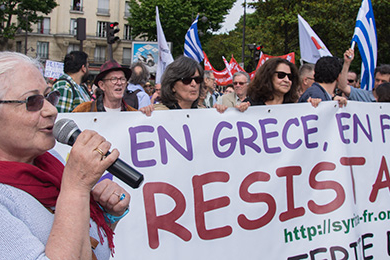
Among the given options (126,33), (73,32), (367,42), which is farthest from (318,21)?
(73,32)

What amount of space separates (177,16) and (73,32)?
17644mm

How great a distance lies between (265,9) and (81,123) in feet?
61.9

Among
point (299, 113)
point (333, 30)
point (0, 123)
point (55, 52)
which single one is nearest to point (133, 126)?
point (299, 113)

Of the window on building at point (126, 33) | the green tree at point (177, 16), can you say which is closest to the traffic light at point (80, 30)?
the green tree at point (177, 16)

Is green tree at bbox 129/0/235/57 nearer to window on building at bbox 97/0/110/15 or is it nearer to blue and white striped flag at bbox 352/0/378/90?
window on building at bbox 97/0/110/15

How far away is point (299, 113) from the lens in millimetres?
3219

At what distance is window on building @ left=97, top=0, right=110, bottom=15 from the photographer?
49688mm

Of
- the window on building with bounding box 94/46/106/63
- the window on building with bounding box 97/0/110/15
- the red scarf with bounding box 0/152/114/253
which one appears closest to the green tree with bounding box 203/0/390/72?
the red scarf with bounding box 0/152/114/253

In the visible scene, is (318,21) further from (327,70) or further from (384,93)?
(327,70)

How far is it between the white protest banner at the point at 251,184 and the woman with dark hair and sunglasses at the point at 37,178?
1.27 meters

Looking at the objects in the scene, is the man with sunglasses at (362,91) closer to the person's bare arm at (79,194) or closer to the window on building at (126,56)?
the person's bare arm at (79,194)

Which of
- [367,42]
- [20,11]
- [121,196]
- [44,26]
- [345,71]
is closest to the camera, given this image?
[121,196]

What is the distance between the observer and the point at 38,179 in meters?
1.29

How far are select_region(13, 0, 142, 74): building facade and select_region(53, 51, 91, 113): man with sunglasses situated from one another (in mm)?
44210
